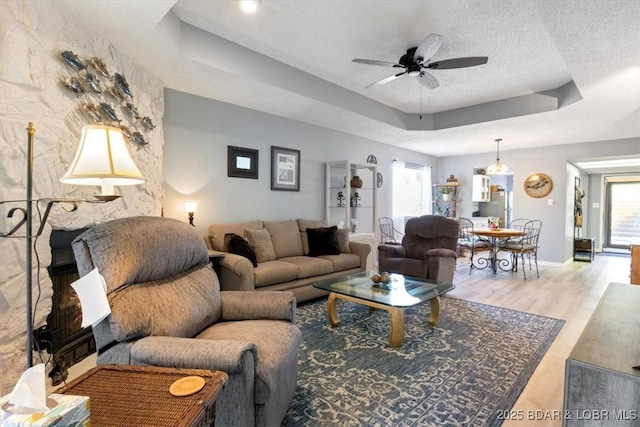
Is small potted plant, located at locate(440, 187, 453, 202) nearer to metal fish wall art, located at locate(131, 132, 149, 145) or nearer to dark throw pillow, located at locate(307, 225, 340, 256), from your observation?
dark throw pillow, located at locate(307, 225, 340, 256)

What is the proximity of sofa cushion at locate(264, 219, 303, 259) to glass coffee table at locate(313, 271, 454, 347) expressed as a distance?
3.41 feet

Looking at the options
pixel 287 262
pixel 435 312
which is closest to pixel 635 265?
pixel 435 312

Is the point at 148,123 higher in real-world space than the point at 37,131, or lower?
higher

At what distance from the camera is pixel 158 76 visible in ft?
10.6

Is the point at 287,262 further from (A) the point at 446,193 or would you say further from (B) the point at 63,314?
(A) the point at 446,193

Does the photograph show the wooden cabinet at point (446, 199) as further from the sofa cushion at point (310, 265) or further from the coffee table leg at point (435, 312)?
the coffee table leg at point (435, 312)

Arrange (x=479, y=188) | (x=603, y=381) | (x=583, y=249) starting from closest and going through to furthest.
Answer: (x=603, y=381) < (x=583, y=249) < (x=479, y=188)

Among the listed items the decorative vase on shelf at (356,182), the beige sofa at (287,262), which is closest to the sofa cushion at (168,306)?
the beige sofa at (287,262)

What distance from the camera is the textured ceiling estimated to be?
2373 mm

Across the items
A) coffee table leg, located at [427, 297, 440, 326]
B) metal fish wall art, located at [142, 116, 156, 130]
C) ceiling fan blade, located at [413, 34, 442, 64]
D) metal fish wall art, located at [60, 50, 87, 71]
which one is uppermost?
ceiling fan blade, located at [413, 34, 442, 64]

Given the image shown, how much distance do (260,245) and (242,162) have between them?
117 cm

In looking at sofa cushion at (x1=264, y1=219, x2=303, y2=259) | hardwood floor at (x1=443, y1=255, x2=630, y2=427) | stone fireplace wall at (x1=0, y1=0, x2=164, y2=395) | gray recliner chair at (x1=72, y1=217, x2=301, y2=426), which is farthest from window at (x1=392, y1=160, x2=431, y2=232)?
stone fireplace wall at (x1=0, y1=0, x2=164, y2=395)

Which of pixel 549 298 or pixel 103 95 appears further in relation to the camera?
pixel 549 298

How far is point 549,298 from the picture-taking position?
4.05 metres
